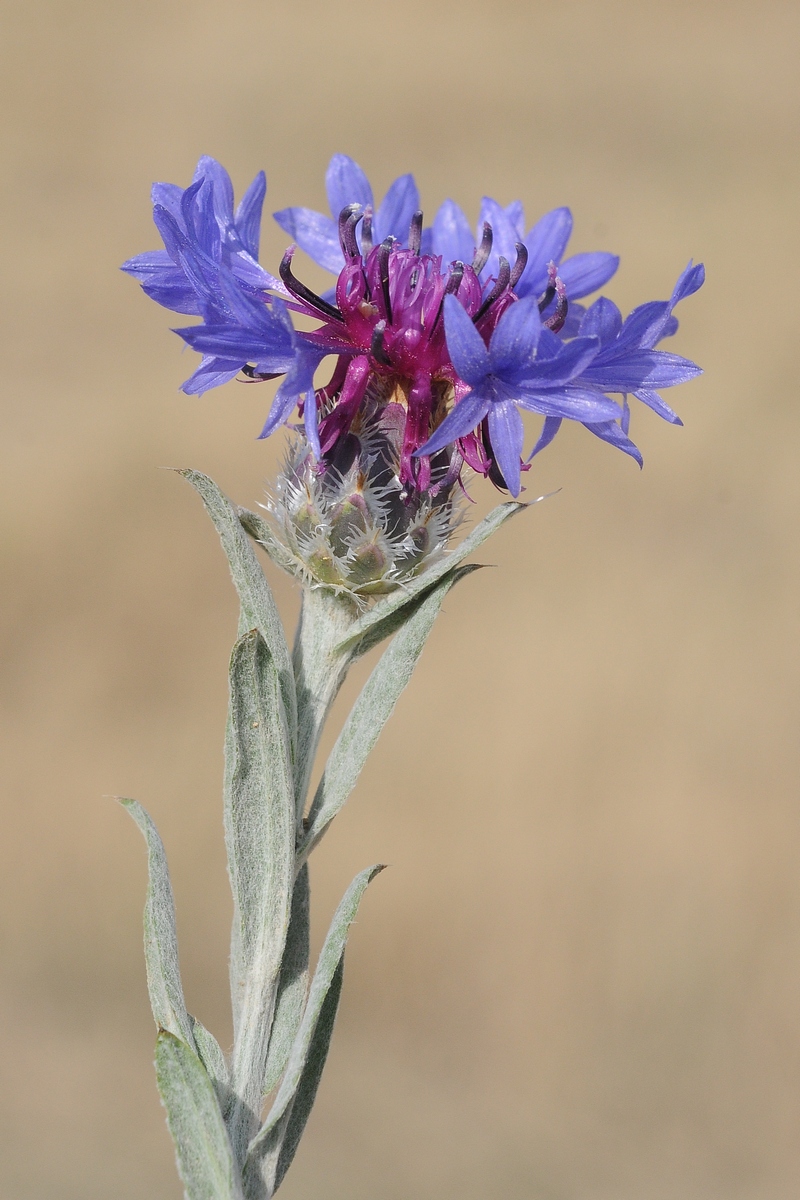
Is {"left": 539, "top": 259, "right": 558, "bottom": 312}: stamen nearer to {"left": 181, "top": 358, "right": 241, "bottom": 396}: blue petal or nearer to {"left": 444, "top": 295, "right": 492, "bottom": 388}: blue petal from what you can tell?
{"left": 444, "top": 295, "right": 492, "bottom": 388}: blue petal

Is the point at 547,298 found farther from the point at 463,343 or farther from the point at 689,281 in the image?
the point at 463,343

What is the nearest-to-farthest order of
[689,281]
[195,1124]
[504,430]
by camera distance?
[195,1124]
[504,430]
[689,281]

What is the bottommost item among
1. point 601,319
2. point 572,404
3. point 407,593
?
point 407,593

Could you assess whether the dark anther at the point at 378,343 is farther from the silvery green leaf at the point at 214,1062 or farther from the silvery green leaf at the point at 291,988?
the silvery green leaf at the point at 214,1062

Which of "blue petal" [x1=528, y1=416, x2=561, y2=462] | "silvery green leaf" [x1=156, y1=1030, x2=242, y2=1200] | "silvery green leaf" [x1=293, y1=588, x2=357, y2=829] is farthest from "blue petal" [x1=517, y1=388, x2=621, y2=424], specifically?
"silvery green leaf" [x1=156, y1=1030, x2=242, y2=1200]

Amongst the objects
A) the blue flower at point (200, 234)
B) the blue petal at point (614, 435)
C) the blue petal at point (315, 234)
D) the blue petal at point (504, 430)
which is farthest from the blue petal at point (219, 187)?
the blue petal at point (614, 435)

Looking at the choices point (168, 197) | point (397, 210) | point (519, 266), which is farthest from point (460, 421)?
point (397, 210)
